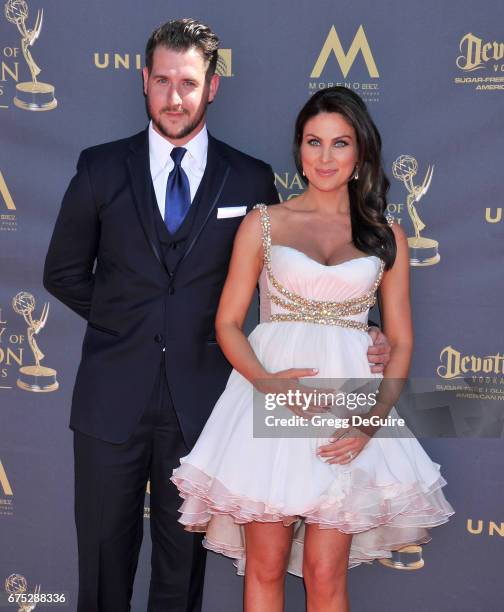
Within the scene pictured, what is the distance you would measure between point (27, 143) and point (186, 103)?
0.85 m

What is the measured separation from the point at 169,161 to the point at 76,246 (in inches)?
16.0

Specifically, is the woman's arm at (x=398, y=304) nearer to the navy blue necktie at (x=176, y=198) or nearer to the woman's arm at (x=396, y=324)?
the woman's arm at (x=396, y=324)

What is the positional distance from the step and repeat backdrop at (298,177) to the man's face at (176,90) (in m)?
0.45

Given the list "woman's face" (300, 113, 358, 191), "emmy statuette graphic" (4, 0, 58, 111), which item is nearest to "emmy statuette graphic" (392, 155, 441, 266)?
"woman's face" (300, 113, 358, 191)

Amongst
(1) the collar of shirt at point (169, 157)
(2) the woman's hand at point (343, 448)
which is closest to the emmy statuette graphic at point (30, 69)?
(1) the collar of shirt at point (169, 157)

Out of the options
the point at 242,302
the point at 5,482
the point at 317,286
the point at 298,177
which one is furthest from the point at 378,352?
Result: the point at 5,482

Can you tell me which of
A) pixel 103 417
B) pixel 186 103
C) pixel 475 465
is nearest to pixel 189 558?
pixel 103 417

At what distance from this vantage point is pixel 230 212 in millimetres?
2635

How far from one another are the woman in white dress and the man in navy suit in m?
A: 0.11

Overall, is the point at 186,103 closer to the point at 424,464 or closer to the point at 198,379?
the point at 198,379

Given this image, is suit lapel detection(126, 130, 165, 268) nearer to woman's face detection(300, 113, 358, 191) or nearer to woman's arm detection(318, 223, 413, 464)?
woman's face detection(300, 113, 358, 191)

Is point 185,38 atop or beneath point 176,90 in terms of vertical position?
atop

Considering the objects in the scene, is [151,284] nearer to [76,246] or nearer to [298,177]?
[76,246]

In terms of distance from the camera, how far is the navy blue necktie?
259 centimetres
